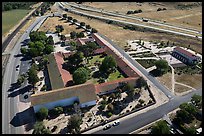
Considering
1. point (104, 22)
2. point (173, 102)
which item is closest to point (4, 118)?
point (173, 102)

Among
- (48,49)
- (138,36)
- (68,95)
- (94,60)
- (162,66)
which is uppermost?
(138,36)

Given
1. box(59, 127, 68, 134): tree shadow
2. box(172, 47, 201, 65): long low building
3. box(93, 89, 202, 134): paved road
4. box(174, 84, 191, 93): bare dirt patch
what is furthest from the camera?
box(172, 47, 201, 65): long low building

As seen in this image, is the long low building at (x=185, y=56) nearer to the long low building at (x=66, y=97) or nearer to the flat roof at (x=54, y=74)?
the long low building at (x=66, y=97)

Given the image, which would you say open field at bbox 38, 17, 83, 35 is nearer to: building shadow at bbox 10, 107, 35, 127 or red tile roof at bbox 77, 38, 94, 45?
red tile roof at bbox 77, 38, 94, 45

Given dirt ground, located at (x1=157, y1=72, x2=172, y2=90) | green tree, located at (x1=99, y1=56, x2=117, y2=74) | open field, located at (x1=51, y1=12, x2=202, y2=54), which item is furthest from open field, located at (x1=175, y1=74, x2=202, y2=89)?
open field, located at (x1=51, y1=12, x2=202, y2=54)

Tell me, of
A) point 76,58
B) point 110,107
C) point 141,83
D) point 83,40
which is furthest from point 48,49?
point 110,107

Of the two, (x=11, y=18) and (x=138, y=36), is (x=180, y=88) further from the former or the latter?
(x=11, y=18)

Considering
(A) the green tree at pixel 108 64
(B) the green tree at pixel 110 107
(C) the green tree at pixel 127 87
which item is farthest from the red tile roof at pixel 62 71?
(C) the green tree at pixel 127 87

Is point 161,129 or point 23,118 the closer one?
point 161,129
